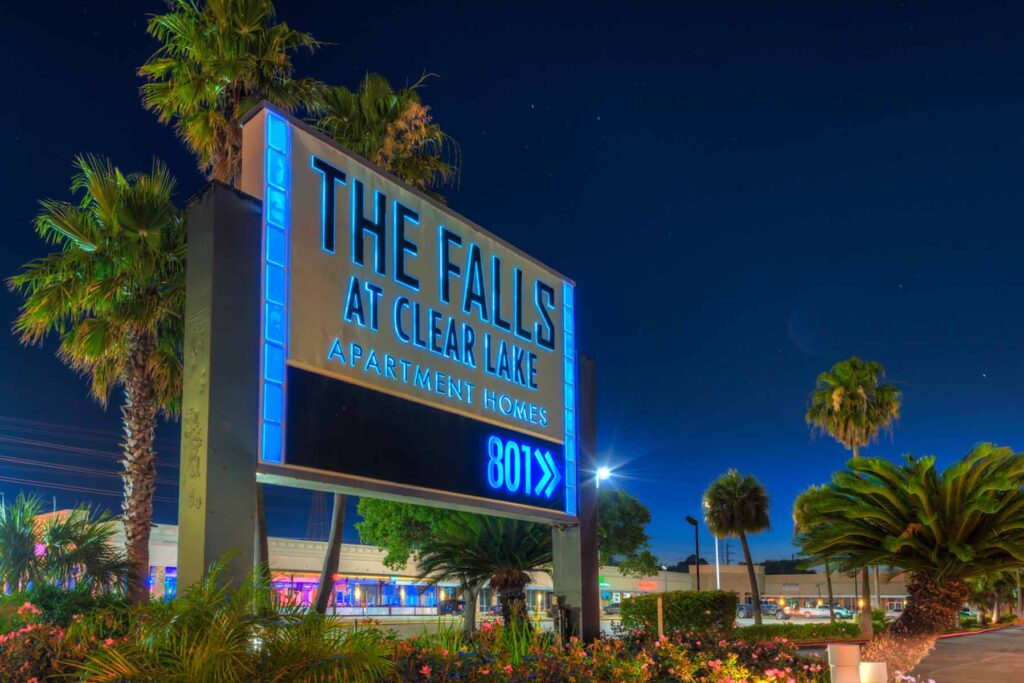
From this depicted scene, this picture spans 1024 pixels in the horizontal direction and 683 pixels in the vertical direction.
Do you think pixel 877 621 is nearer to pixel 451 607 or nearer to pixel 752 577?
pixel 752 577

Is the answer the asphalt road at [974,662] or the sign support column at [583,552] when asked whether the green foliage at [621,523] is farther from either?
the sign support column at [583,552]

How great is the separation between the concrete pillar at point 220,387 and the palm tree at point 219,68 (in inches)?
418

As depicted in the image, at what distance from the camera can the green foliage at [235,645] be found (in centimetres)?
605

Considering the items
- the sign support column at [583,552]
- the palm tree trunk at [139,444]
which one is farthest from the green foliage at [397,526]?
the sign support column at [583,552]

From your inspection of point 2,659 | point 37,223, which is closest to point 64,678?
point 2,659

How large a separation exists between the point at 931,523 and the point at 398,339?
27.4 ft

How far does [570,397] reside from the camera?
14695 mm

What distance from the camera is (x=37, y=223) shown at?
62.8ft

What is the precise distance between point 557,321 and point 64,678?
8839 mm

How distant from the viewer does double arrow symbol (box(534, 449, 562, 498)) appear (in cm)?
1373

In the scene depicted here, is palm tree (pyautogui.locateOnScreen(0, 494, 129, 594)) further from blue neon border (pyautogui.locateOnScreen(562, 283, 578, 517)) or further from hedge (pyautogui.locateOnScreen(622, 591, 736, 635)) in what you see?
hedge (pyautogui.locateOnScreen(622, 591, 736, 635))

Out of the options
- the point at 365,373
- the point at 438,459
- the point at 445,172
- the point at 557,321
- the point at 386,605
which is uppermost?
the point at 445,172

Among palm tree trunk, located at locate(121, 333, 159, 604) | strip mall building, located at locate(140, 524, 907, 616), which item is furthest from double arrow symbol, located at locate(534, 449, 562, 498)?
strip mall building, located at locate(140, 524, 907, 616)

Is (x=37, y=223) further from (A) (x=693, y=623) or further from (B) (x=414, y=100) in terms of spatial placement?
(A) (x=693, y=623)
